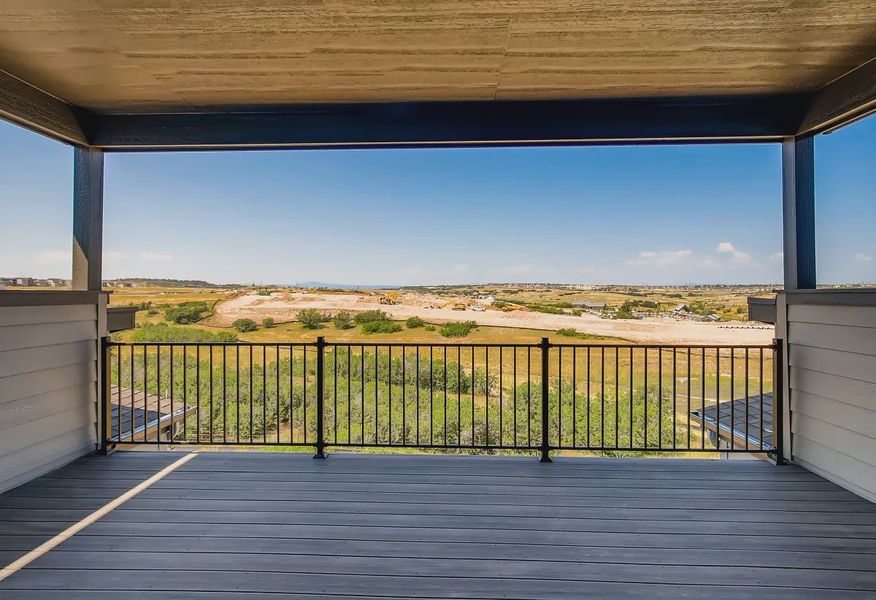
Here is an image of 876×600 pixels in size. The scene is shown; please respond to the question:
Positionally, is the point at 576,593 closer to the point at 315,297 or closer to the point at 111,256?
the point at 111,256

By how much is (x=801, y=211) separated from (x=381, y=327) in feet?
18.1

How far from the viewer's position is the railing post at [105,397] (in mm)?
3119

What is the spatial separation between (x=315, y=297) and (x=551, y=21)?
617cm

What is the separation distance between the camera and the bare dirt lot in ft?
19.2

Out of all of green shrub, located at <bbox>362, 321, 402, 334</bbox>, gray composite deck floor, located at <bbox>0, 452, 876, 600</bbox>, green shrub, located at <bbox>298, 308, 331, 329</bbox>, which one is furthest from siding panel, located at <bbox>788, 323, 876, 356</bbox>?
green shrub, located at <bbox>298, 308, 331, 329</bbox>

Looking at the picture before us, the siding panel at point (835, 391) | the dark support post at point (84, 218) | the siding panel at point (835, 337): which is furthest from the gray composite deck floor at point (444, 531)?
the dark support post at point (84, 218)

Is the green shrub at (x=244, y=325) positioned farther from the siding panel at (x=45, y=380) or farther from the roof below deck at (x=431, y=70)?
the roof below deck at (x=431, y=70)

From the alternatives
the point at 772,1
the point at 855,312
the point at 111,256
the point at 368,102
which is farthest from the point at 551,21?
the point at 111,256

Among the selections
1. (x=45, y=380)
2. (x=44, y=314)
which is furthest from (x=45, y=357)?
(x=44, y=314)

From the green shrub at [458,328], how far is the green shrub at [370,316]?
1.21 meters

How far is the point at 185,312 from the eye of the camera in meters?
6.46

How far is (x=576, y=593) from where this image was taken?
159 centimetres

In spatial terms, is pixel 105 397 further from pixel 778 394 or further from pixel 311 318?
pixel 778 394

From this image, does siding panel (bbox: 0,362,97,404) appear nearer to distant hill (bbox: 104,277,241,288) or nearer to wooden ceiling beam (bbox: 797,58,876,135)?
distant hill (bbox: 104,277,241,288)
